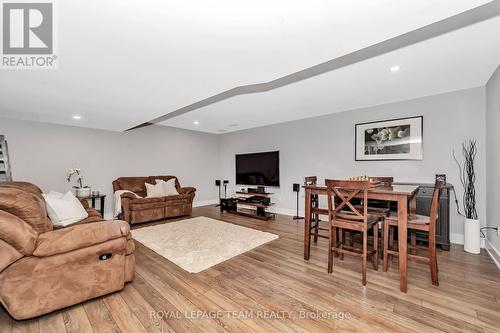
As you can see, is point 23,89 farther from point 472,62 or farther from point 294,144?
point 472,62

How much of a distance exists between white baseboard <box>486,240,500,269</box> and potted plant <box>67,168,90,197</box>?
6.48 meters

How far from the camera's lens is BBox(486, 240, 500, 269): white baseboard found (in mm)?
2509

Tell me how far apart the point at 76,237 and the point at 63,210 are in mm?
1182

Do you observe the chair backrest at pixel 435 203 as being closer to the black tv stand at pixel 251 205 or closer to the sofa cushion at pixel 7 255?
the black tv stand at pixel 251 205

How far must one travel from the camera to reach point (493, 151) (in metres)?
2.68

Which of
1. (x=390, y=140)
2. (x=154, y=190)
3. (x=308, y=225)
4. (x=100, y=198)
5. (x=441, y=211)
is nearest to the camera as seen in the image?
(x=308, y=225)

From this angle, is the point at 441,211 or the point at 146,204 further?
the point at 146,204

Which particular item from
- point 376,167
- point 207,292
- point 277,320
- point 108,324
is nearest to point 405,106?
point 376,167

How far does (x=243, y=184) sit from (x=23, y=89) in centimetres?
470

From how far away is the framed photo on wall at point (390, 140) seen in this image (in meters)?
3.60

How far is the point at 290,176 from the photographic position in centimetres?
535

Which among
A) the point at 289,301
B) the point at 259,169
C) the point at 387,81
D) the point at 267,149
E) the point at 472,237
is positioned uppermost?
the point at 387,81

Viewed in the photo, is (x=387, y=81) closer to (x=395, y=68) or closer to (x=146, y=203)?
(x=395, y=68)

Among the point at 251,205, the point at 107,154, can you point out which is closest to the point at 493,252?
the point at 251,205
